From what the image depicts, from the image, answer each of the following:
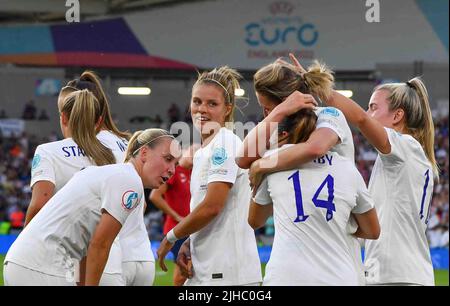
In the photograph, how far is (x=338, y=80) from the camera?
2930 cm

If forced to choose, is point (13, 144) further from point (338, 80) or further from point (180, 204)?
point (180, 204)

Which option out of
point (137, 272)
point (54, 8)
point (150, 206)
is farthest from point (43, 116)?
point (137, 272)

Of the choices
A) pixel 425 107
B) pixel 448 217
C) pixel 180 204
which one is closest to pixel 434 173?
pixel 425 107

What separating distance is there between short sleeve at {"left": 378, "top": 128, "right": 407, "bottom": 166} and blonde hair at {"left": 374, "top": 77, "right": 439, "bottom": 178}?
0.30 meters

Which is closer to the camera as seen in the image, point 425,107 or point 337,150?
point 337,150

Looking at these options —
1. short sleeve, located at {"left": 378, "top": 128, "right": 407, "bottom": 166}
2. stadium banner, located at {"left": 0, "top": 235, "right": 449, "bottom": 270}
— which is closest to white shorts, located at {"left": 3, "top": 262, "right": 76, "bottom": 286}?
short sleeve, located at {"left": 378, "top": 128, "right": 407, "bottom": 166}

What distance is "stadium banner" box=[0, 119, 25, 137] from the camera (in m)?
27.8

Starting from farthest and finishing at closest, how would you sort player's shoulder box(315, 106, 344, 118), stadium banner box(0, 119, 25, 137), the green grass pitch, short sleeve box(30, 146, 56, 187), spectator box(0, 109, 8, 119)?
spectator box(0, 109, 8, 119), stadium banner box(0, 119, 25, 137), the green grass pitch, short sleeve box(30, 146, 56, 187), player's shoulder box(315, 106, 344, 118)

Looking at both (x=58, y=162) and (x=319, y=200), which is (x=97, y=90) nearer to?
(x=58, y=162)

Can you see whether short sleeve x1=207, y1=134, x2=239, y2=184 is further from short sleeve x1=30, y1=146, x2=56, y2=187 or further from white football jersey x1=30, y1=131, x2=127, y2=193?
short sleeve x1=30, y1=146, x2=56, y2=187

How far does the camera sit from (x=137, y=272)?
211 inches

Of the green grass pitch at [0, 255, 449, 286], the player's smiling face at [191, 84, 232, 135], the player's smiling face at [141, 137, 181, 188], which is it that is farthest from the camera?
the green grass pitch at [0, 255, 449, 286]

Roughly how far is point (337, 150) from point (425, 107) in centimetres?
125

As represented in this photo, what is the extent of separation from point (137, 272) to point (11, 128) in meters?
23.5
